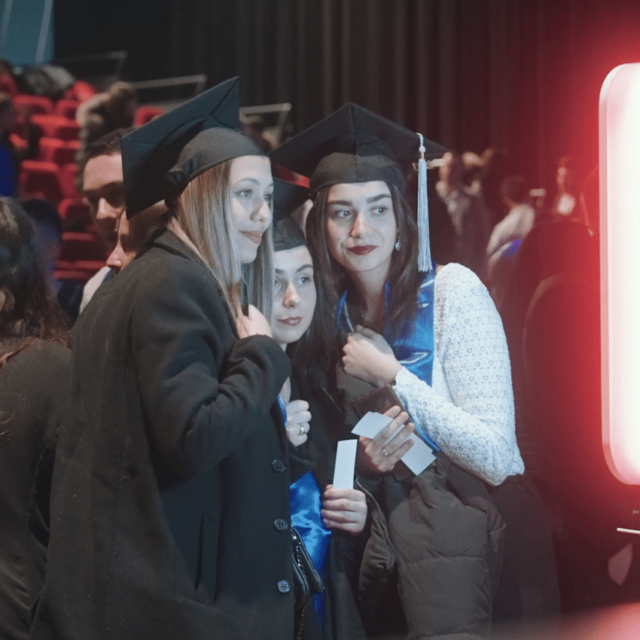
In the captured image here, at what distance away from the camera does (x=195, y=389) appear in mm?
1500

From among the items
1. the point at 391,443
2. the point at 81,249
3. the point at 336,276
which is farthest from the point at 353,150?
the point at 81,249

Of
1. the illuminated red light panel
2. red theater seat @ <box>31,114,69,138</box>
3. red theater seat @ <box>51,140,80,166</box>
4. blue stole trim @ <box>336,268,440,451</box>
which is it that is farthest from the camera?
red theater seat @ <box>31,114,69,138</box>

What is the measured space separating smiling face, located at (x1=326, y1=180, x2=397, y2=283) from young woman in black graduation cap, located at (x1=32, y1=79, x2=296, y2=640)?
460 mm

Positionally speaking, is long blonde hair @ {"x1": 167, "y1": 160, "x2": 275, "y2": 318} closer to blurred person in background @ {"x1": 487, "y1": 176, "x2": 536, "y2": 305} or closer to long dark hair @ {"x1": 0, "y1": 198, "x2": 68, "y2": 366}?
long dark hair @ {"x1": 0, "y1": 198, "x2": 68, "y2": 366}

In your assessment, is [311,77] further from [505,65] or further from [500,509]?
[500,509]

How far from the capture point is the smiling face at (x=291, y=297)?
2186 millimetres

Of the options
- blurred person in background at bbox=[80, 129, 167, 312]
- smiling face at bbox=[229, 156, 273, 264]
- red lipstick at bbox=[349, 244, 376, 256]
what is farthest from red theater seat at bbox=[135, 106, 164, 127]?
smiling face at bbox=[229, 156, 273, 264]

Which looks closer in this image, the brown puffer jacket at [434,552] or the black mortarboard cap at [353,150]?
the brown puffer jacket at [434,552]

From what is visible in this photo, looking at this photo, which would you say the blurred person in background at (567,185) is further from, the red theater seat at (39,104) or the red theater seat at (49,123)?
the red theater seat at (39,104)

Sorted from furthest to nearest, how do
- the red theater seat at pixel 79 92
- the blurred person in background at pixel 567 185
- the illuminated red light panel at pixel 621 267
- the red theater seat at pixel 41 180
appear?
the red theater seat at pixel 79 92 < the red theater seat at pixel 41 180 < the blurred person in background at pixel 567 185 < the illuminated red light panel at pixel 621 267

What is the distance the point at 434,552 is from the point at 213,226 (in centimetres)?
92

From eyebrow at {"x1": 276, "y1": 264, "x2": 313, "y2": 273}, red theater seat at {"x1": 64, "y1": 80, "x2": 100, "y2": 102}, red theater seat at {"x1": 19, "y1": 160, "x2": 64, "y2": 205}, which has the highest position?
red theater seat at {"x1": 64, "y1": 80, "x2": 100, "y2": 102}

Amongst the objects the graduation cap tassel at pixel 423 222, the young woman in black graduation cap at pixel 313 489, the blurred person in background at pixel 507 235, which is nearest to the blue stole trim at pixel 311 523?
the young woman in black graduation cap at pixel 313 489

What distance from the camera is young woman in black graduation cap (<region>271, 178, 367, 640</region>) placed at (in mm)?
2035
